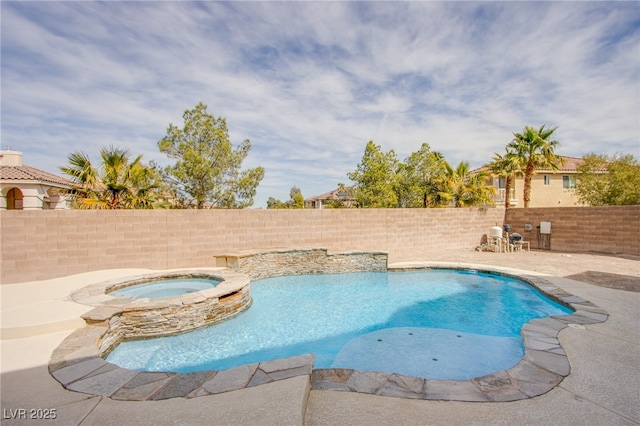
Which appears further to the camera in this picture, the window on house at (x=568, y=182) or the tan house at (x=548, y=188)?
the window on house at (x=568, y=182)

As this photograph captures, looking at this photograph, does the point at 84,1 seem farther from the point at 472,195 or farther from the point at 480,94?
the point at 472,195

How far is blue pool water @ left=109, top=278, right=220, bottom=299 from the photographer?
24.8ft

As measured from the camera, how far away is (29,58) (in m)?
9.34

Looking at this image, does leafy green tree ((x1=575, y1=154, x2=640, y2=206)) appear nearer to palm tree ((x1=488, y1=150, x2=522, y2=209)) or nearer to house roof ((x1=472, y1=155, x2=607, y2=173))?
house roof ((x1=472, y1=155, x2=607, y2=173))

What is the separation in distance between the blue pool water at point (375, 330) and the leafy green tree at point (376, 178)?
8325mm

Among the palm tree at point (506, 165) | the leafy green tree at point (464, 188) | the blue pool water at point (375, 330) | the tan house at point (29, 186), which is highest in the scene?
the palm tree at point (506, 165)

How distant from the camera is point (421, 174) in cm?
1848

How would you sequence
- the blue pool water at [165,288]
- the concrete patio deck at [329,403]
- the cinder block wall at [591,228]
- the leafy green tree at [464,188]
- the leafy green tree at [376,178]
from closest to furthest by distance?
the concrete patio deck at [329,403]
the blue pool water at [165,288]
the cinder block wall at [591,228]
the leafy green tree at [464,188]
the leafy green tree at [376,178]

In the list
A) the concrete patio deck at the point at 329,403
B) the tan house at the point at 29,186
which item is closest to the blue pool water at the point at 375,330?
the concrete patio deck at the point at 329,403

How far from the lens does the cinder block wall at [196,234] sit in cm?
829

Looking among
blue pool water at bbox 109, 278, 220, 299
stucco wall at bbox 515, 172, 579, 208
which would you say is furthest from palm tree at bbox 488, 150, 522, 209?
blue pool water at bbox 109, 278, 220, 299

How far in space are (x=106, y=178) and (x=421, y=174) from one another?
15.6 meters

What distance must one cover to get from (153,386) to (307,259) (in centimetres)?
774

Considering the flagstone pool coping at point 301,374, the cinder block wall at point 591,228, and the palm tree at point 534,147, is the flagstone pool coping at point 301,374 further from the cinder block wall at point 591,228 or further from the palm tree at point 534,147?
the palm tree at point 534,147
